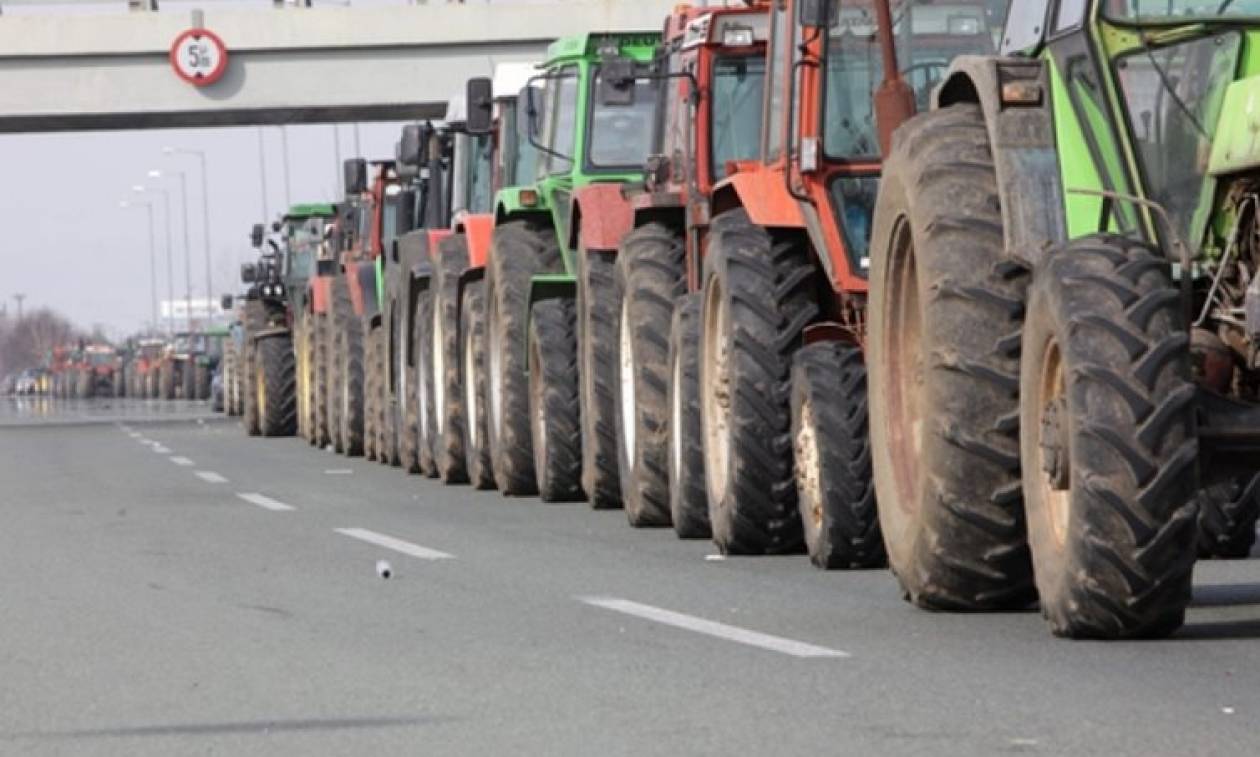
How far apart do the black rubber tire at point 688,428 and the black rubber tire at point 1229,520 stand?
2.61 m

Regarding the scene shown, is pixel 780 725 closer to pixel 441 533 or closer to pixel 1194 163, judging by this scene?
pixel 1194 163

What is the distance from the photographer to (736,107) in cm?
1770

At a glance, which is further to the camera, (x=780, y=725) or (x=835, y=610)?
(x=835, y=610)

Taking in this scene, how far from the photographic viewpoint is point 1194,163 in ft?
35.3

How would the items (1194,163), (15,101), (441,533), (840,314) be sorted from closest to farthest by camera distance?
(1194,163), (840,314), (441,533), (15,101)

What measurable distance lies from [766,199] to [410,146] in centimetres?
1102

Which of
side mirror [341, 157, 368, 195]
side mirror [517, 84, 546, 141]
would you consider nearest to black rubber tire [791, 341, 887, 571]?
side mirror [517, 84, 546, 141]

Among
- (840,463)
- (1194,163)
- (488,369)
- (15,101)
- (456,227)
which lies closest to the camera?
(1194,163)

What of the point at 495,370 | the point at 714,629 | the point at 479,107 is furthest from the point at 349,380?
the point at 714,629

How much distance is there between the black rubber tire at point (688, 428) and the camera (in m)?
16.4

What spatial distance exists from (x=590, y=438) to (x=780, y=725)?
1127 cm

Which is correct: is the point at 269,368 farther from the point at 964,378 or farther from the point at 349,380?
the point at 964,378

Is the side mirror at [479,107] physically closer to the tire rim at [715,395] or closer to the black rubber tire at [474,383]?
the black rubber tire at [474,383]

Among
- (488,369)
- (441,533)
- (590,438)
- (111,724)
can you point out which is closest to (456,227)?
(488,369)
